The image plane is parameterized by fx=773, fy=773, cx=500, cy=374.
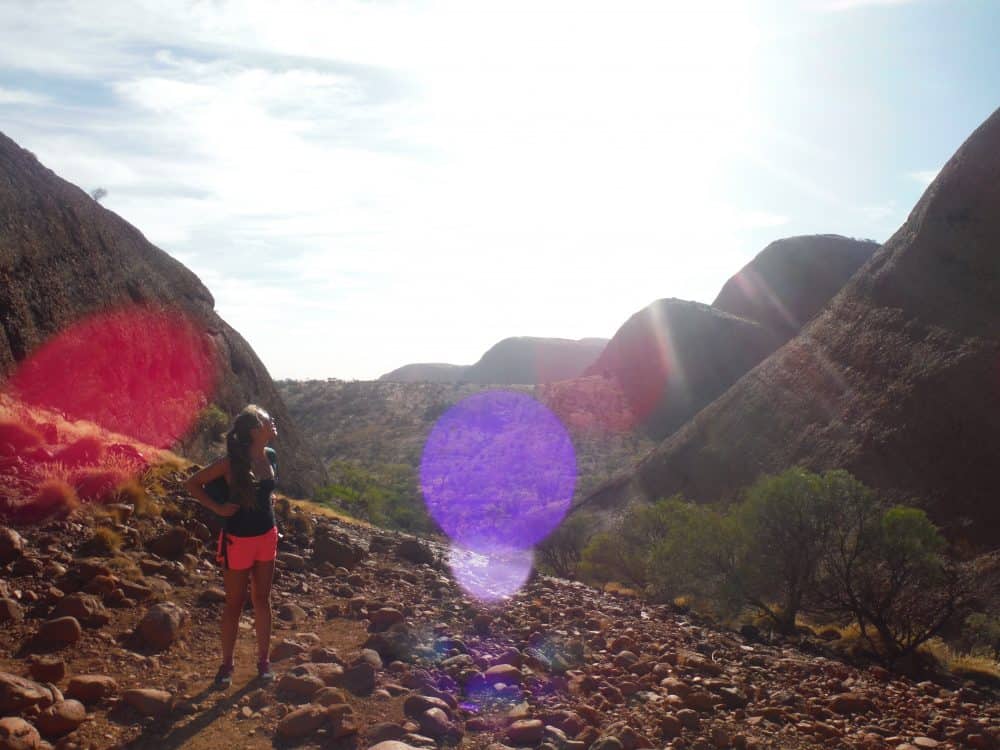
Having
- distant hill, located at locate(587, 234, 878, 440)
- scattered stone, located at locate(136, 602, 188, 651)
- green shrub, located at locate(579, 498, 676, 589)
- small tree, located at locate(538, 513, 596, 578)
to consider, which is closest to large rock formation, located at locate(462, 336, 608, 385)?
distant hill, located at locate(587, 234, 878, 440)

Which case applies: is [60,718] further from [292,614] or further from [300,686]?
[292,614]

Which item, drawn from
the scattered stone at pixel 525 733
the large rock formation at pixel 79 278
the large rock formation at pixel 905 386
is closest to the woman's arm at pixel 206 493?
the scattered stone at pixel 525 733

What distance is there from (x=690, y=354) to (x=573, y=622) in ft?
166

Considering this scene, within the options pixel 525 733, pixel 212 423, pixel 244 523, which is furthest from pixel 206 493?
pixel 212 423

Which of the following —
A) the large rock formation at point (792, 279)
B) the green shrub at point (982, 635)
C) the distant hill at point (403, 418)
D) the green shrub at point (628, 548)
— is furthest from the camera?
the large rock formation at point (792, 279)

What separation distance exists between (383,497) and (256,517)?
2619 centimetres

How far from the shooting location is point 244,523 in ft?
17.2

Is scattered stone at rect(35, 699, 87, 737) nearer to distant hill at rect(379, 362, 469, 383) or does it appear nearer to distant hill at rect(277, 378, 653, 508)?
distant hill at rect(277, 378, 653, 508)

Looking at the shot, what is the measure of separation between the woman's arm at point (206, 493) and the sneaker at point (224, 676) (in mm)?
1030

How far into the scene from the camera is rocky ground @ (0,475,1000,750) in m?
4.59

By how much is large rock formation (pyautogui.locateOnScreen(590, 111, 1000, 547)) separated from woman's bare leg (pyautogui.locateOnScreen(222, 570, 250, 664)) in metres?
16.0

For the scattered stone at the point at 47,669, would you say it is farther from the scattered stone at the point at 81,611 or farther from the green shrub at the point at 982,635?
the green shrub at the point at 982,635

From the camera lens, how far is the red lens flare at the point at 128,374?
1571cm

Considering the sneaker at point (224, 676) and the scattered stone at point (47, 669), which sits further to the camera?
the sneaker at point (224, 676)
